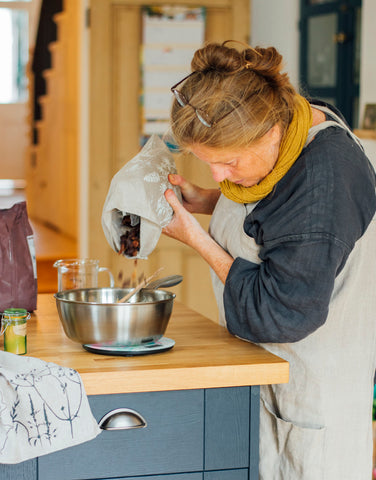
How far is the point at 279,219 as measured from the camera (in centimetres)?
150

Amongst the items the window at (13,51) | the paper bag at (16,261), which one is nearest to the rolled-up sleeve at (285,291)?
the paper bag at (16,261)

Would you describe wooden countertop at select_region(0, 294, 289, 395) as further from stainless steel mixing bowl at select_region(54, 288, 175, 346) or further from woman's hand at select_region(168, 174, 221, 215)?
woman's hand at select_region(168, 174, 221, 215)

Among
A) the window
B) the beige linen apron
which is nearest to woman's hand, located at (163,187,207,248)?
the beige linen apron

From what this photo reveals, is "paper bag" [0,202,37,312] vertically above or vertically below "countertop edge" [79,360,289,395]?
above

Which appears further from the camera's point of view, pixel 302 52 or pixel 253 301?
pixel 302 52

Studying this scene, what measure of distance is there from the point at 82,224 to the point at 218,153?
2684 mm

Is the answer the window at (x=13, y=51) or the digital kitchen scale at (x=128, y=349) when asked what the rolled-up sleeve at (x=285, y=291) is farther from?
the window at (x=13, y=51)

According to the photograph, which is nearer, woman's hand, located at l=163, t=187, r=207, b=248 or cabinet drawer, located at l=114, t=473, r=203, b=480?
cabinet drawer, located at l=114, t=473, r=203, b=480

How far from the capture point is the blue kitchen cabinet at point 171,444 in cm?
141

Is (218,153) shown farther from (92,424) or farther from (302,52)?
(302,52)

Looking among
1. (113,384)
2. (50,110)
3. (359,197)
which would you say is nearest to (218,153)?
(359,197)

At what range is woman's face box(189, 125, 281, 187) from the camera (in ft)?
5.00

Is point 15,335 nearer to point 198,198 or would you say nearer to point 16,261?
point 16,261

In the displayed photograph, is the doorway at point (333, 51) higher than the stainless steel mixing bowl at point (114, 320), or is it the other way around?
the doorway at point (333, 51)
